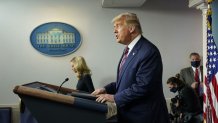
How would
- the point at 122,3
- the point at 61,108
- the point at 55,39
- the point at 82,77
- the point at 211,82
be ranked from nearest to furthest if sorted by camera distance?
the point at 61,108
the point at 211,82
the point at 82,77
the point at 122,3
the point at 55,39

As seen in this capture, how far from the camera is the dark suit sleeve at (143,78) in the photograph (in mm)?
1862

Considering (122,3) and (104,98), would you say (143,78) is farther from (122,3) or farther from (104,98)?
(122,3)

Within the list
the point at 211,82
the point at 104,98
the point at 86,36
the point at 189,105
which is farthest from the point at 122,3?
the point at 104,98

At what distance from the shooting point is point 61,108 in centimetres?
165

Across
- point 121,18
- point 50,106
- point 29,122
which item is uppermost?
point 121,18

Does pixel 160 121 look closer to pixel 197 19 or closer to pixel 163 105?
pixel 163 105

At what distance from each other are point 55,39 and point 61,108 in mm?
3610

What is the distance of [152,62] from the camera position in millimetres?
1940

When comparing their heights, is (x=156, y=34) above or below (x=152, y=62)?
above

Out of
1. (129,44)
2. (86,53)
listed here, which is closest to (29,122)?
(86,53)

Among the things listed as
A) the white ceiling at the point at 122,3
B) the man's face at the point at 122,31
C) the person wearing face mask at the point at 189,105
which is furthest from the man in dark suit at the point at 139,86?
the white ceiling at the point at 122,3

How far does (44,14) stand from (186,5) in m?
2.43

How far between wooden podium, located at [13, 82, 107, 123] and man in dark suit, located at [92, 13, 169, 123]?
0.17m

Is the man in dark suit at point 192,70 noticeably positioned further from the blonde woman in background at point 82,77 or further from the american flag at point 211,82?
the blonde woman in background at point 82,77
